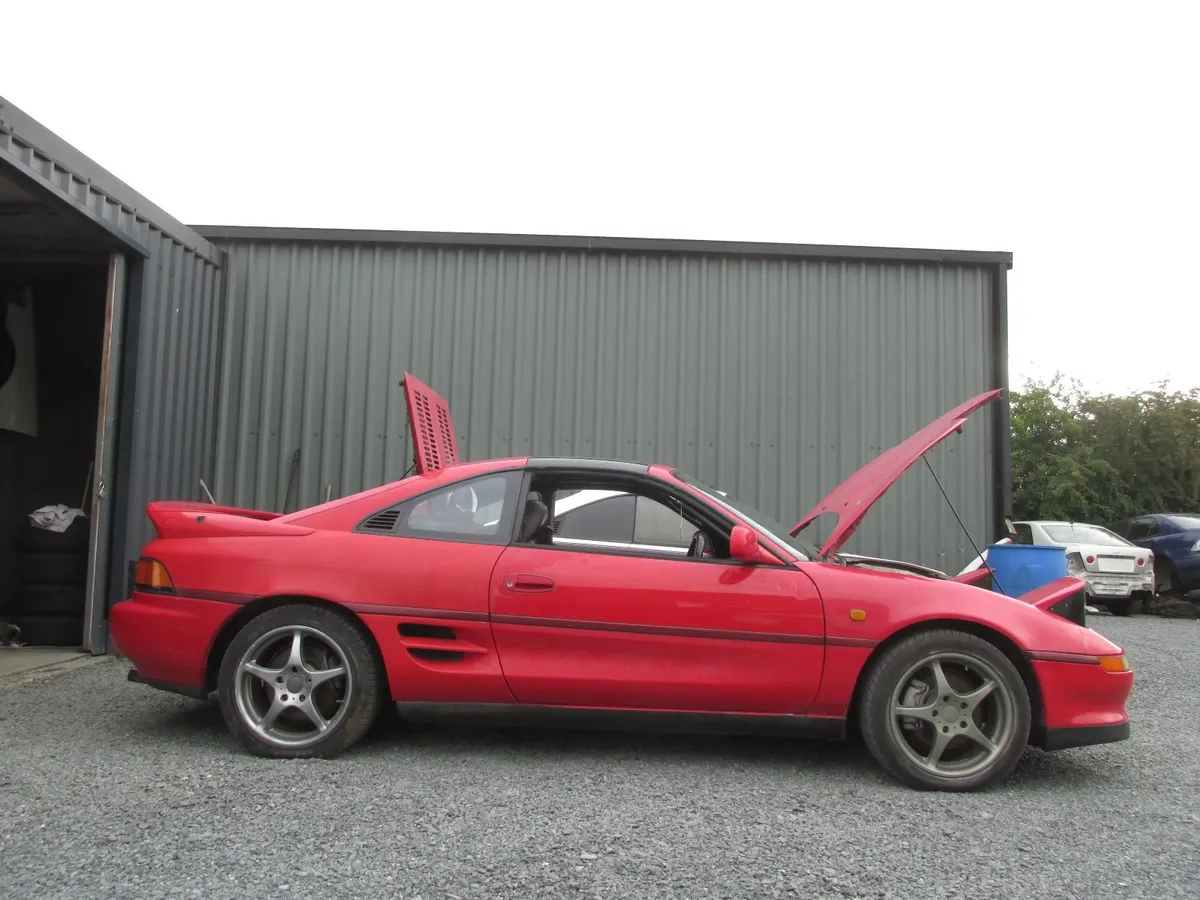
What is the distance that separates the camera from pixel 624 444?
25.9ft

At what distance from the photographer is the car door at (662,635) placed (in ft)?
11.6

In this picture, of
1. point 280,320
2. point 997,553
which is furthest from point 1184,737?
point 280,320

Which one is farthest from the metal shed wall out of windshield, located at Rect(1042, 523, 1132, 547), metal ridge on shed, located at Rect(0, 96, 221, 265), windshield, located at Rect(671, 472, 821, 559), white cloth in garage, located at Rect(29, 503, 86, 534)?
windshield, located at Rect(1042, 523, 1132, 547)

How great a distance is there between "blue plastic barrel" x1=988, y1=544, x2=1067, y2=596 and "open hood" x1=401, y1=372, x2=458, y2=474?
10.8ft

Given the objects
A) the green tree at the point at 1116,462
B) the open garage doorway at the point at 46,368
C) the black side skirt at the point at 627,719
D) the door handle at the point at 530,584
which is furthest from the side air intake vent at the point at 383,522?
the green tree at the point at 1116,462

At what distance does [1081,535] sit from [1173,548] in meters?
1.83

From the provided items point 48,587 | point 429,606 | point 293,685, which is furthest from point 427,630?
point 48,587

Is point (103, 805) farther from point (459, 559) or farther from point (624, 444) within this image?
point (624, 444)

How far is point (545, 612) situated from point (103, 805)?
170 cm

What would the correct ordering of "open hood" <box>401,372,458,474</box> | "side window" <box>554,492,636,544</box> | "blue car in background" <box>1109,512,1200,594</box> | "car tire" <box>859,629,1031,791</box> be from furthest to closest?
"blue car in background" <box>1109,512,1200,594</box> → "open hood" <box>401,372,458,474</box> → "side window" <box>554,492,636,544</box> → "car tire" <box>859,629,1031,791</box>

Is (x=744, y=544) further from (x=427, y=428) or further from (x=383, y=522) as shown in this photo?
(x=427, y=428)

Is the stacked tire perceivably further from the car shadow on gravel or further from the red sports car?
the red sports car

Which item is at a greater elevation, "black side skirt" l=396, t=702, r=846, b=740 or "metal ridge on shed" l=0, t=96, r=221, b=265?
"metal ridge on shed" l=0, t=96, r=221, b=265

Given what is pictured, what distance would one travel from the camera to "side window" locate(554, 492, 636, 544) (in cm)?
500
